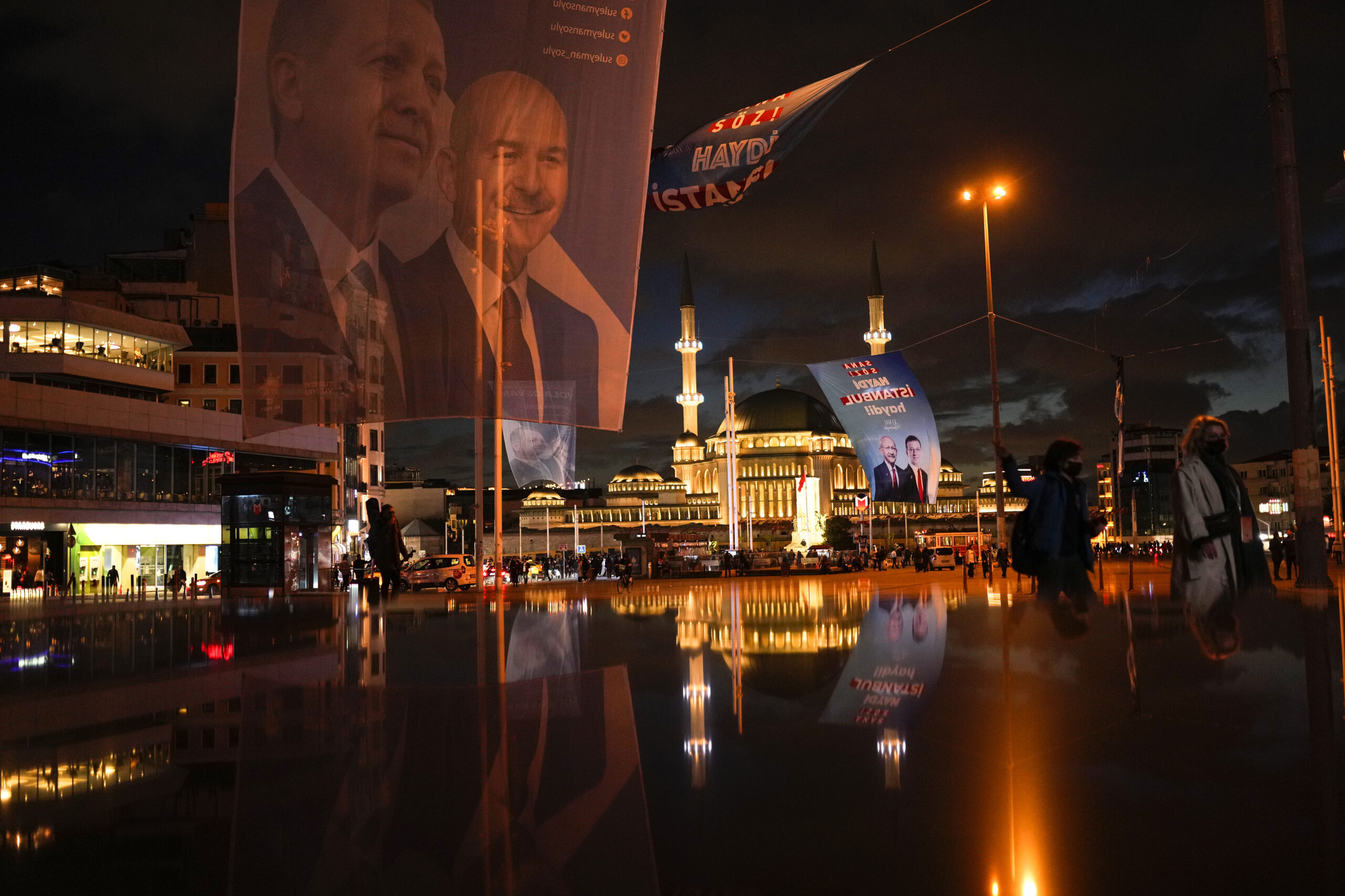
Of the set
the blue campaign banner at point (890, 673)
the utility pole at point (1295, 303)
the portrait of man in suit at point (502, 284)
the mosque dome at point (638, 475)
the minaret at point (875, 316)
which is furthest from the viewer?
the mosque dome at point (638, 475)

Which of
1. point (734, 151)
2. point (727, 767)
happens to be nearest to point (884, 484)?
point (734, 151)

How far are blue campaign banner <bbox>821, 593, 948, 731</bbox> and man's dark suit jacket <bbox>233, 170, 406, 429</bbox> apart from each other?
7987mm

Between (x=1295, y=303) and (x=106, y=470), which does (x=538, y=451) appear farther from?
(x=106, y=470)

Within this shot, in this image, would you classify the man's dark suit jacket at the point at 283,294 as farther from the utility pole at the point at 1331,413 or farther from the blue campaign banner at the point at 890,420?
the utility pole at the point at 1331,413

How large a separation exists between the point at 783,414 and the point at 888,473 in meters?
120

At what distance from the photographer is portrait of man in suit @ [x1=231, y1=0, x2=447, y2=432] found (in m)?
13.6

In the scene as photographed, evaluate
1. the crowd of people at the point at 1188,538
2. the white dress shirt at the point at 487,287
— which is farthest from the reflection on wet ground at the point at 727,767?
the white dress shirt at the point at 487,287

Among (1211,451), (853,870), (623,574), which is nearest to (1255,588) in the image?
(1211,451)

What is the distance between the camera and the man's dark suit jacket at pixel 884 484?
28016mm

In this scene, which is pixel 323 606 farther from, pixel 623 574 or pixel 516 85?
pixel 516 85

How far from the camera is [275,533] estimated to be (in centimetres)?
2852

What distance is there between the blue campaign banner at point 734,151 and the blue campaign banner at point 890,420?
477 inches

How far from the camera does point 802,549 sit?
6544 centimetres

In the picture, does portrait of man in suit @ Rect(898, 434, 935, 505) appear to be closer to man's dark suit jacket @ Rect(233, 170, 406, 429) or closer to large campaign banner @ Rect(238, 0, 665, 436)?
large campaign banner @ Rect(238, 0, 665, 436)
